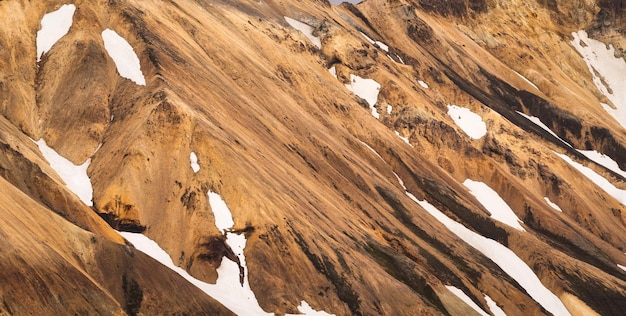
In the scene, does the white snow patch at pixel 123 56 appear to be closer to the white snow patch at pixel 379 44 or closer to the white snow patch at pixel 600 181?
the white snow patch at pixel 379 44

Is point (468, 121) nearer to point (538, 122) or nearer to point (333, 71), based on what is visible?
point (333, 71)

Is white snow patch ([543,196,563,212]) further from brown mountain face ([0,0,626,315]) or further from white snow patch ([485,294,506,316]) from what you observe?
white snow patch ([485,294,506,316])

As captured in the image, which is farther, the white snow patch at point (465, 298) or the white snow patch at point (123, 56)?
the white snow patch at point (465, 298)

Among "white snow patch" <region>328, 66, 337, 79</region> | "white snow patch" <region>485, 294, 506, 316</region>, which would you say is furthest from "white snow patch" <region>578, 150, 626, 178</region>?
"white snow patch" <region>485, 294, 506, 316</region>

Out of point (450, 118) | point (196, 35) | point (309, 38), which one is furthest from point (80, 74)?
point (450, 118)

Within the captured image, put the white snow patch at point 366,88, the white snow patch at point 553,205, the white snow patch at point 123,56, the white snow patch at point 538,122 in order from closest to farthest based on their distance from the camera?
the white snow patch at point 123,56 < the white snow patch at point 366,88 < the white snow patch at point 553,205 < the white snow patch at point 538,122

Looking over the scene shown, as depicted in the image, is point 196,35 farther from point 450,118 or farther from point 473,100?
point 473,100

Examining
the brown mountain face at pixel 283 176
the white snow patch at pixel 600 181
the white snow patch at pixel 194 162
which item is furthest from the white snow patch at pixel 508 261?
the white snow patch at pixel 600 181
